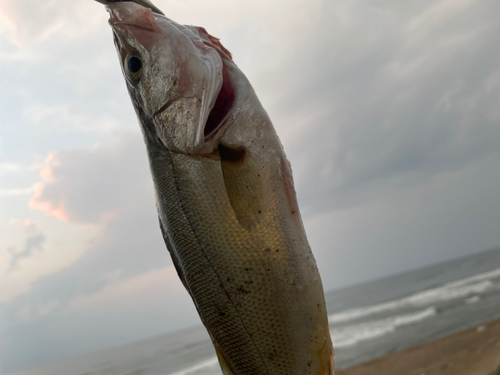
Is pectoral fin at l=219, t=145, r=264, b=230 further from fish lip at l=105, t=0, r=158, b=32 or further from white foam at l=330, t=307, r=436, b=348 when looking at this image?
white foam at l=330, t=307, r=436, b=348

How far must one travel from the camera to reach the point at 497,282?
27.4m

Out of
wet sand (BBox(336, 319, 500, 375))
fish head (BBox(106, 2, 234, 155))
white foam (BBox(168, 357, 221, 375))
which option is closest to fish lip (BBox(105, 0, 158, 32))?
fish head (BBox(106, 2, 234, 155))

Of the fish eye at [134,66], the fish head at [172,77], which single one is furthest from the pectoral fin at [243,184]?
the fish eye at [134,66]

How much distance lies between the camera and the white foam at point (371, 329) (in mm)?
19805

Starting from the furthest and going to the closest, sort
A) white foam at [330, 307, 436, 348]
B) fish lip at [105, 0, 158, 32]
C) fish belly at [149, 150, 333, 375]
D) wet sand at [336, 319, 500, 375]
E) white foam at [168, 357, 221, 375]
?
white foam at [168, 357, 221, 375], white foam at [330, 307, 436, 348], wet sand at [336, 319, 500, 375], fish lip at [105, 0, 158, 32], fish belly at [149, 150, 333, 375]

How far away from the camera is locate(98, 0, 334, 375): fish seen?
1.92 m

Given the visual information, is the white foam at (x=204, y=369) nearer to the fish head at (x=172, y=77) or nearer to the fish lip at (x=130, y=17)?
the fish head at (x=172, y=77)

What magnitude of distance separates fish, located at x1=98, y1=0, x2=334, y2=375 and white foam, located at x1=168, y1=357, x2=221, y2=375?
66.0 ft

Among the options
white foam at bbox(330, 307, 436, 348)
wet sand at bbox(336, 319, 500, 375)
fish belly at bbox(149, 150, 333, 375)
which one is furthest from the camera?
white foam at bbox(330, 307, 436, 348)

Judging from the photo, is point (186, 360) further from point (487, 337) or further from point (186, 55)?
Answer: point (186, 55)

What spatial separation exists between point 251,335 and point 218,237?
579 mm

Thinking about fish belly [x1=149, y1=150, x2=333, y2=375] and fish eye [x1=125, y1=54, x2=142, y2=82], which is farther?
fish eye [x1=125, y1=54, x2=142, y2=82]

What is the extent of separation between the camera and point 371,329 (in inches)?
861

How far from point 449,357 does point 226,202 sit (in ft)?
45.1
